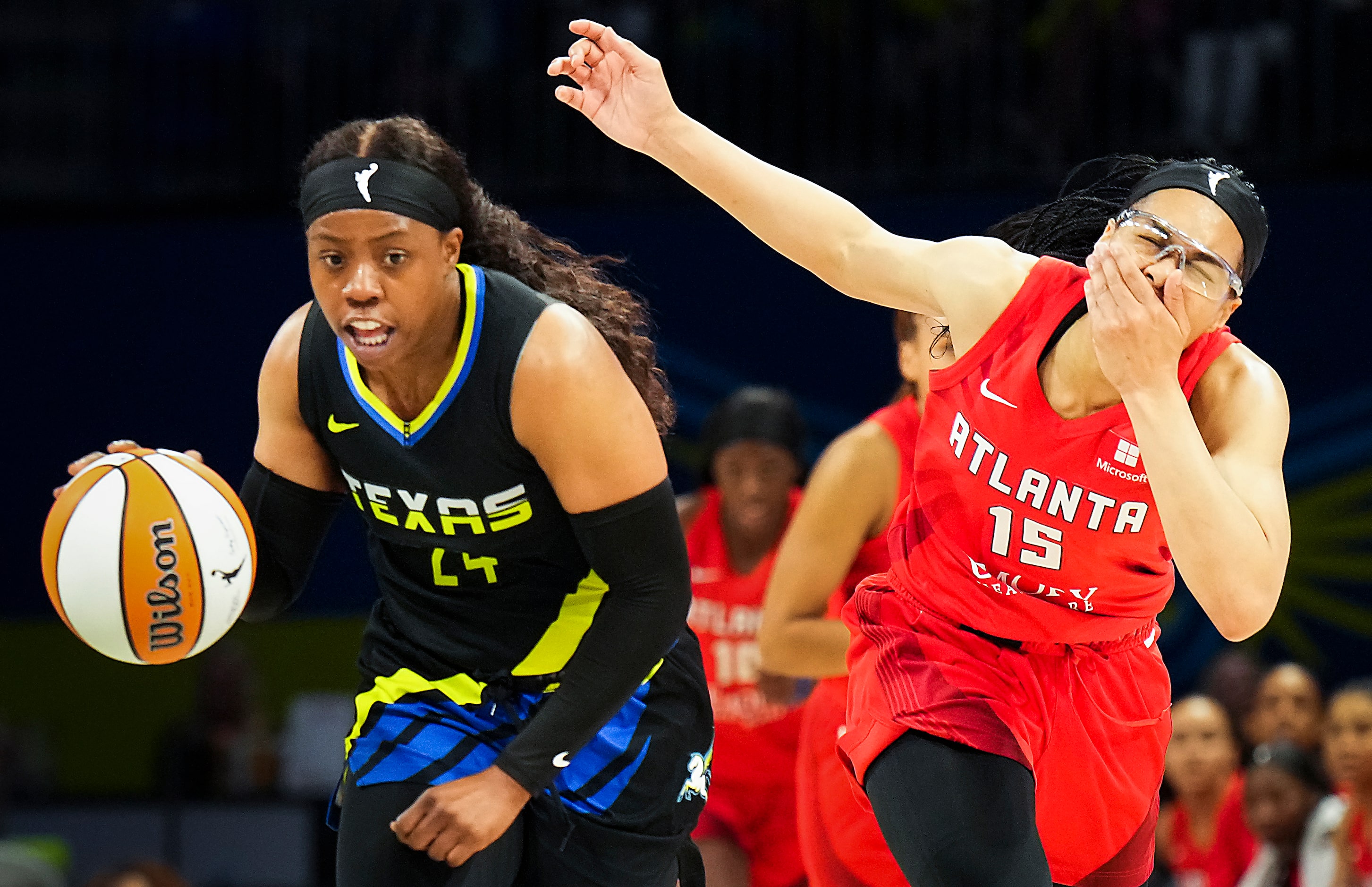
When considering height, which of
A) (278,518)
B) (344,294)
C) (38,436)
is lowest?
(38,436)

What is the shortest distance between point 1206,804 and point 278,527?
5.30 metres

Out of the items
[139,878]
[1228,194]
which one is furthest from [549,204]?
[1228,194]

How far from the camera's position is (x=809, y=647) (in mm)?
3953

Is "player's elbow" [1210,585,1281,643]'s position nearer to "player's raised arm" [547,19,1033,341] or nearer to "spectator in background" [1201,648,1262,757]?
"player's raised arm" [547,19,1033,341]

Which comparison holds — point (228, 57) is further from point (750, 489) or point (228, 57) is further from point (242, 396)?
point (750, 489)

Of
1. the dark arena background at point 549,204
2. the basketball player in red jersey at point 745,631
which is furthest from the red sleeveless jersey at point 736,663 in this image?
the dark arena background at point 549,204

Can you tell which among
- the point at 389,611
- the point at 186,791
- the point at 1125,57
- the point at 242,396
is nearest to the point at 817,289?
the point at 1125,57

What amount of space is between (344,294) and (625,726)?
94cm

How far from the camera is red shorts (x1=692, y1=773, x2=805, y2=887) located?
490 cm

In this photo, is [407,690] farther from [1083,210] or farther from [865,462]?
[1083,210]

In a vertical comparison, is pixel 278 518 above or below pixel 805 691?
above

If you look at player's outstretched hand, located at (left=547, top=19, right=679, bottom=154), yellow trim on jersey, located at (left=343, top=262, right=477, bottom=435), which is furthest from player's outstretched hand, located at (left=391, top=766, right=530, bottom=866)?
player's outstretched hand, located at (left=547, top=19, right=679, bottom=154)

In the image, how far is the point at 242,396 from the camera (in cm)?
954

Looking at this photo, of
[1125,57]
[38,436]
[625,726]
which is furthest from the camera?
[38,436]
